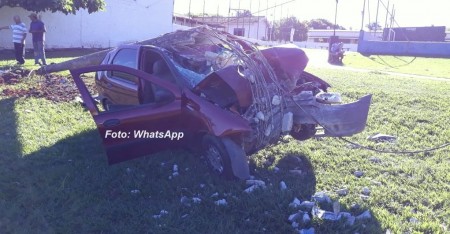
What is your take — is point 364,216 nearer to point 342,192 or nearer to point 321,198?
point 321,198

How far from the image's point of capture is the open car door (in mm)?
4688

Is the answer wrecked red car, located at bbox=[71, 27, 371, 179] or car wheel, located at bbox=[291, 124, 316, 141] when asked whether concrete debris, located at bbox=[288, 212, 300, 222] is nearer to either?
wrecked red car, located at bbox=[71, 27, 371, 179]

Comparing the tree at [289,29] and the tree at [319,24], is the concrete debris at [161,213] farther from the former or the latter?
the tree at [319,24]

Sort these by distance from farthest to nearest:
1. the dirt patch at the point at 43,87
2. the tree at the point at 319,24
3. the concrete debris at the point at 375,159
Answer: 1. the tree at the point at 319,24
2. the dirt patch at the point at 43,87
3. the concrete debris at the point at 375,159

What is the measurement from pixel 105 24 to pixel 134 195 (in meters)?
23.6

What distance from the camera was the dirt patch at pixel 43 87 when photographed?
29.7 feet

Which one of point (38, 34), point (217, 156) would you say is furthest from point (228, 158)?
point (38, 34)

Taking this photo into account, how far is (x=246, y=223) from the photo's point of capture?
3750 millimetres

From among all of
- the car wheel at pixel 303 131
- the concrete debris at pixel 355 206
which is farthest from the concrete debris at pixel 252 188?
the car wheel at pixel 303 131

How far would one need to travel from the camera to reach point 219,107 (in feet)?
15.4

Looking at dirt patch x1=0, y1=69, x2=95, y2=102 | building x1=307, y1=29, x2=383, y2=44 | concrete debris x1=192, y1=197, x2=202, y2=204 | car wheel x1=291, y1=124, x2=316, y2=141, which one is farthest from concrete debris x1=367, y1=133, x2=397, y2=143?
building x1=307, y1=29, x2=383, y2=44

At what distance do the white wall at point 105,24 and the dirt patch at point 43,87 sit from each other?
36.3 ft

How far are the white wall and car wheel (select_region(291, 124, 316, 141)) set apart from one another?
63.5 ft

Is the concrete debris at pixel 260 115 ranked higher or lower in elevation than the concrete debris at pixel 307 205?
higher
